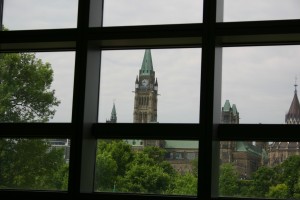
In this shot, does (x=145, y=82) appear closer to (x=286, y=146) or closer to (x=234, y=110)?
(x=234, y=110)

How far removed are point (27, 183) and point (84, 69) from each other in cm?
106

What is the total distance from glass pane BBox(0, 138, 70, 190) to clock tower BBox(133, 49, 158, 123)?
64cm

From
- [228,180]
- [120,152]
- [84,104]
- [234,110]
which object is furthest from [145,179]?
[234,110]

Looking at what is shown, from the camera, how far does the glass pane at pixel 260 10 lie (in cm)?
409

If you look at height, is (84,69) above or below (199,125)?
above

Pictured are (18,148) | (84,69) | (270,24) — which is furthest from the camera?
(18,148)

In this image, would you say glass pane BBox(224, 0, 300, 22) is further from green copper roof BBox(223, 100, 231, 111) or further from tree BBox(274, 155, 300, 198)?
tree BBox(274, 155, 300, 198)

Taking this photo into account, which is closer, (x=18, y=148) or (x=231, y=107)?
(x=231, y=107)

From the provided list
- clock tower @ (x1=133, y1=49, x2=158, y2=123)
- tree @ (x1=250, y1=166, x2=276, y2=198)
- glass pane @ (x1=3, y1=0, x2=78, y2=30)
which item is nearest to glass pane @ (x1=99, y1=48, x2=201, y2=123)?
clock tower @ (x1=133, y1=49, x2=158, y2=123)

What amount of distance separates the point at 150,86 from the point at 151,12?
0.61 metres

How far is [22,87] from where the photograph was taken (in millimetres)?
4684

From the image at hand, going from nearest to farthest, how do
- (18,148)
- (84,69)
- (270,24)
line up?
(270,24) < (84,69) < (18,148)

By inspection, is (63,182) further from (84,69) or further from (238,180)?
(238,180)

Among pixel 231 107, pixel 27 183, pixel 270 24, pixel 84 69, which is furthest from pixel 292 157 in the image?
pixel 27 183
